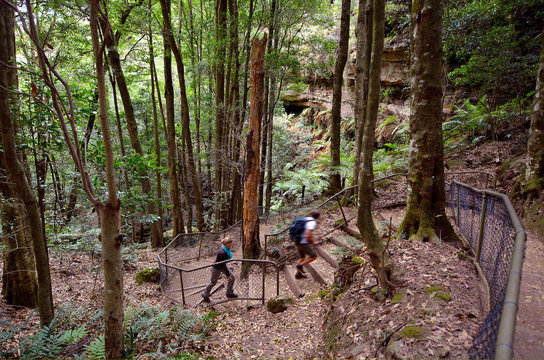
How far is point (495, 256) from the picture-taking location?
10.2ft

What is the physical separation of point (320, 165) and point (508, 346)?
13866 millimetres

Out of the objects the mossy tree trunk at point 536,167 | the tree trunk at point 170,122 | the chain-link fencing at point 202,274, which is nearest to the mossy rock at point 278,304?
the chain-link fencing at point 202,274

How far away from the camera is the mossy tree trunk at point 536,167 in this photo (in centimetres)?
551

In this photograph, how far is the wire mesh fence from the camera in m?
1.42

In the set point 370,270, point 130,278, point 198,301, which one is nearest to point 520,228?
point 370,270

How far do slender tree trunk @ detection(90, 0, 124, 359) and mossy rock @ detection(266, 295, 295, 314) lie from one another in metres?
3.49

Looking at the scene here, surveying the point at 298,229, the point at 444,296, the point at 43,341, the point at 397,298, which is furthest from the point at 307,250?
the point at 43,341

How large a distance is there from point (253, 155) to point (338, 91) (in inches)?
205

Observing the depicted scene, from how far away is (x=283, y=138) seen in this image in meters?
20.1

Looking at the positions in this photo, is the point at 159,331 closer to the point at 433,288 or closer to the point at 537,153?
the point at 433,288

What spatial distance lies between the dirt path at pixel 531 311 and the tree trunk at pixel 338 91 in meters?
6.90

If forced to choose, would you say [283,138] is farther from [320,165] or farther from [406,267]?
[406,267]

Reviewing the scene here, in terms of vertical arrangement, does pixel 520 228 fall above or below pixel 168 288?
above

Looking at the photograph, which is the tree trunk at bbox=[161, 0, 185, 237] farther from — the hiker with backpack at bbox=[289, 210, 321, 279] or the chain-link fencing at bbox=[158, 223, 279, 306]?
the hiker with backpack at bbox=[289, 210, 321, 279]
